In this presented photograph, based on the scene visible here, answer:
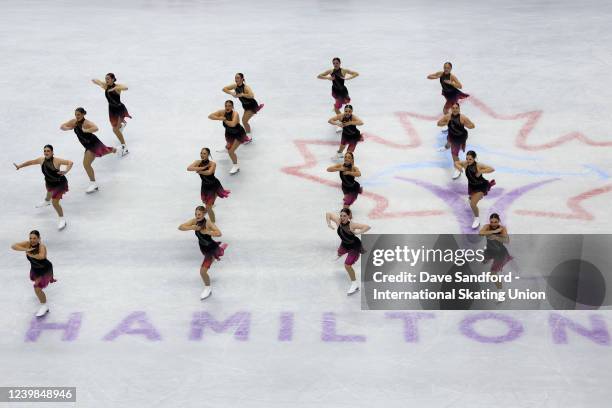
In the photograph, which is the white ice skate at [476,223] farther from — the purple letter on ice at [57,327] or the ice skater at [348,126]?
the purple letter on ice at [57,327]

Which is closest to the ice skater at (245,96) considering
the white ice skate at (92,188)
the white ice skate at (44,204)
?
the white ice skate at (92,188)

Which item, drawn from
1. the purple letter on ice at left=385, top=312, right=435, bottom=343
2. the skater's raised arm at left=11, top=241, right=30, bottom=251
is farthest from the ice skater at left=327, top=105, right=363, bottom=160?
the skater's raised arm at left=11, top=241, right=30, bottom=251

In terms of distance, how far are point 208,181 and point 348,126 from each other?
3.14 meters

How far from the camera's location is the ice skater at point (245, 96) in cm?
1798

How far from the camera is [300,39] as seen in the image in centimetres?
2411

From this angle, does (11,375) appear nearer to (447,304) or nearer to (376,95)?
(447,304)

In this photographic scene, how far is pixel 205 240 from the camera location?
14133mm

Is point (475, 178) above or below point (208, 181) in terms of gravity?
above

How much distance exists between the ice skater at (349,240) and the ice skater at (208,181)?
7.92ft

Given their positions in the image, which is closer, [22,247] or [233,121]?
[22,247]

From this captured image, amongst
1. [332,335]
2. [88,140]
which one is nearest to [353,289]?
[332,335]

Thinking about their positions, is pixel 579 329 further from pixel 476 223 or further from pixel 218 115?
pixel 218 115

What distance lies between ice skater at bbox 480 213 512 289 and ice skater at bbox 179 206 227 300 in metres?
4.11

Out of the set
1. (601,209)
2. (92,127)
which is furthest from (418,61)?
(92,127)
